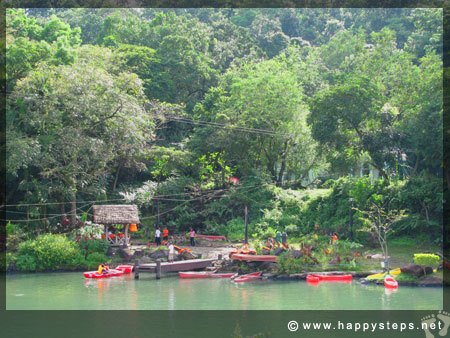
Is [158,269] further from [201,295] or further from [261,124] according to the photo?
[261,124]

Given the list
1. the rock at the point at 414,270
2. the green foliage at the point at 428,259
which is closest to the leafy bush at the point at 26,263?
the rock at the point at 414,270

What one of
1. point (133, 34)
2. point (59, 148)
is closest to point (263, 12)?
point (133, 34)

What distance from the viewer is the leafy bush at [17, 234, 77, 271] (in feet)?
86.1

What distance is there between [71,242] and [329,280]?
1278cm

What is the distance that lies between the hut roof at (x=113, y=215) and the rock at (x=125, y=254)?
1.59m

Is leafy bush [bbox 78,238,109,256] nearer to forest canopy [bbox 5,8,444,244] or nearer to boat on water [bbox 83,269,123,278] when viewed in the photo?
boat on water [bbox 83,269,123,278]

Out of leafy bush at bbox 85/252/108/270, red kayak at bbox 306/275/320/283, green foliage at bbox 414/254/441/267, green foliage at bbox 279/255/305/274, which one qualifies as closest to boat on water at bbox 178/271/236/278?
green foliage at bbox 279/255/305/274

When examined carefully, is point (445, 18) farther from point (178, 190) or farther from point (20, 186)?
point (20, 186)

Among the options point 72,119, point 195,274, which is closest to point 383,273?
point 195,274

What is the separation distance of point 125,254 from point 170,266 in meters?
3.50

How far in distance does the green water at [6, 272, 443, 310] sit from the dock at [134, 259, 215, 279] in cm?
55

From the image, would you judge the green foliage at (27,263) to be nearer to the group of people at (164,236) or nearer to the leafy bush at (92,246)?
the leafy bush at (92,246)
